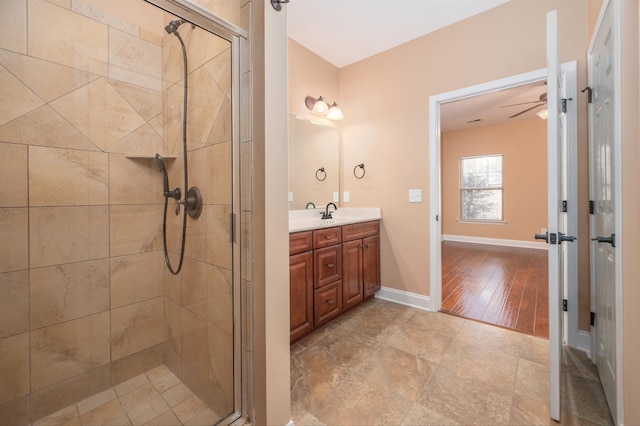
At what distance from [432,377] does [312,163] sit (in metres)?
2.13

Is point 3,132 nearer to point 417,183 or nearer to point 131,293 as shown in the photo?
point 131,293

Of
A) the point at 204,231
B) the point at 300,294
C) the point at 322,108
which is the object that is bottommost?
the point at 300,294

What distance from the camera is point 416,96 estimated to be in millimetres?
2695

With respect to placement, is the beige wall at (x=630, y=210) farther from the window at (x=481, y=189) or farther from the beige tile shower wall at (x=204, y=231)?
the window at (x=481, y=189)

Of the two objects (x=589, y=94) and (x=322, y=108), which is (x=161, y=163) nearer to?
(x=322, y=108)

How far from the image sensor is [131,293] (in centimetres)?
161

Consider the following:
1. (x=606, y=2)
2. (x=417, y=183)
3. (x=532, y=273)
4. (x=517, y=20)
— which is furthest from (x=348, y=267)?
(x=532, y=273)

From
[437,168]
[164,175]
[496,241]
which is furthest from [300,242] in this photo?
[496,241]

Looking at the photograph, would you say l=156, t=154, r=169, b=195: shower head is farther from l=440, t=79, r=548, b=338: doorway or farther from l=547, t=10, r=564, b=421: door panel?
l=440, t=79, r=548, b=338: doorway

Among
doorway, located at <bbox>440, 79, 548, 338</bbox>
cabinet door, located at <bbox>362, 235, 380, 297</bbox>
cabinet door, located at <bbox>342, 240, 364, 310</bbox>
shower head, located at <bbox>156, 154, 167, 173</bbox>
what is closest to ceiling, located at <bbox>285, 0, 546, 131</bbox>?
doorway, located at <bbox>440, 79, 548, 338</bbox>

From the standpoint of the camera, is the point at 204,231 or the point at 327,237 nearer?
the point at 204,231

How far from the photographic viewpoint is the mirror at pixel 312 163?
2748mm

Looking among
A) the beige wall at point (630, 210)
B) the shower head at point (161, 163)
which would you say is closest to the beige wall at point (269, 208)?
the shower head at point (161, 163)

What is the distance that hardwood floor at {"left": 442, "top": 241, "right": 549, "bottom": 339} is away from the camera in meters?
2.45
